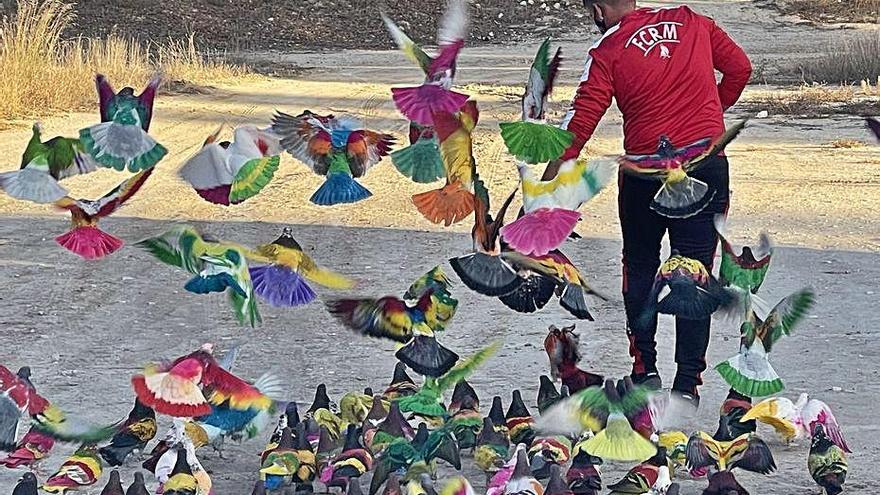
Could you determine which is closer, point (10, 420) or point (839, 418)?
point (10, 420)

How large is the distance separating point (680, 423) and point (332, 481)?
149 centimetres

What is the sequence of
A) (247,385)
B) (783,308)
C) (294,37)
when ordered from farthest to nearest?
(294,37) → (783,308) → (247,385)

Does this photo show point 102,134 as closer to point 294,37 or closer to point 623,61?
point 623,61

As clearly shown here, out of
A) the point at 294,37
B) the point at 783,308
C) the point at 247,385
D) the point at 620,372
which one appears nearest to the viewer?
the point at 247,385

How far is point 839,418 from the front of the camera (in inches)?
228

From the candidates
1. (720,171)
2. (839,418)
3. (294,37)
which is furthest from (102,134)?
(294,37)

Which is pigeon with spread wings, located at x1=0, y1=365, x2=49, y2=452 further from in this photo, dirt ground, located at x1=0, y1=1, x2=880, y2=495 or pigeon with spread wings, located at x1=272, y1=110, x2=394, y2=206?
pigeon with spread wings, located at x1=272, y1=110, x2=394, y2=206

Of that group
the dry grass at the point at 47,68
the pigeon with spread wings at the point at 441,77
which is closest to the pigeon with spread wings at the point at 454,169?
the pigeon with spread wings at the point at 441,77

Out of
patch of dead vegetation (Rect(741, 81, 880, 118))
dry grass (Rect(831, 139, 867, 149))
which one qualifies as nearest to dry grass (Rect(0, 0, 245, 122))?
dry grass (Rect(831, 139, 867, 149))

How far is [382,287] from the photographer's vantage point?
8141 mm

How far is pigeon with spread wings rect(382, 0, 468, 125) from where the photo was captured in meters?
5.01

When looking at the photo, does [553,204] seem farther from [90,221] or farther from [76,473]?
[76,473]

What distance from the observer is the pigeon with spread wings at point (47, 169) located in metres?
4.91

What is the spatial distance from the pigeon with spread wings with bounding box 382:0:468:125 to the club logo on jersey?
655mm
